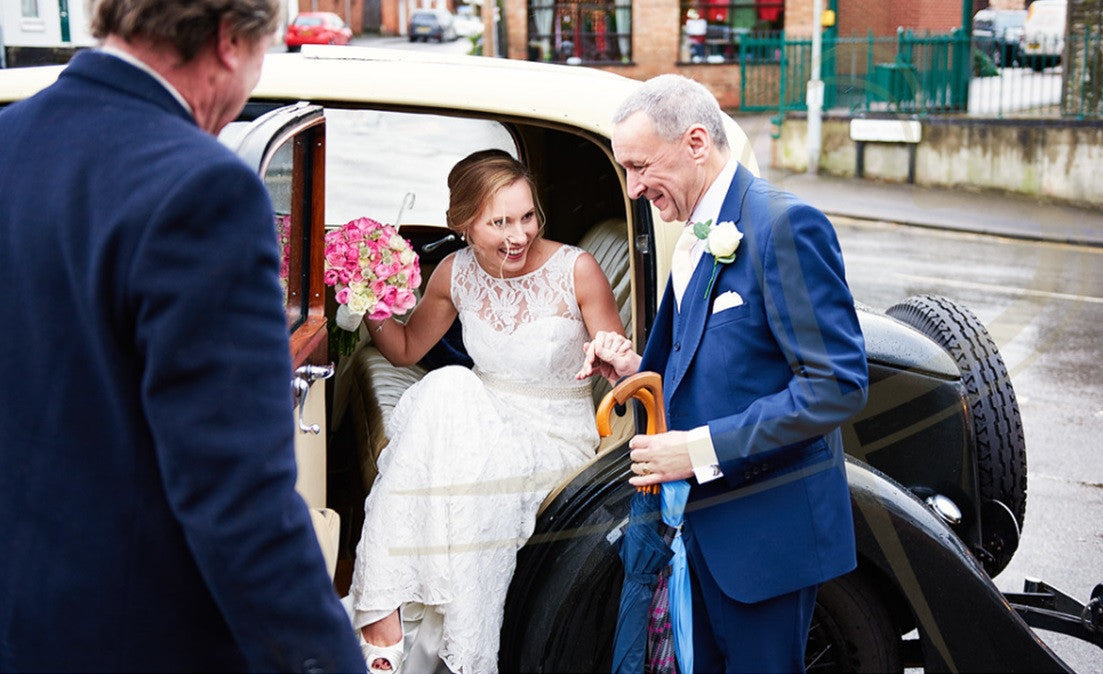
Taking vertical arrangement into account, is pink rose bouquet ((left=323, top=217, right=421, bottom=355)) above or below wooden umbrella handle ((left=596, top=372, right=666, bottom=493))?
above

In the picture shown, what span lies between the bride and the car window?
11.5 inches

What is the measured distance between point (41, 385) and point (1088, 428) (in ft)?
20.0

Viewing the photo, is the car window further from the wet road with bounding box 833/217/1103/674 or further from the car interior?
the wet road with bounding box 833/217/1103/674

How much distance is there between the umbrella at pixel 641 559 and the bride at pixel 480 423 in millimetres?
505

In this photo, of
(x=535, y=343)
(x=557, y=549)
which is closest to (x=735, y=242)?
(x=557, y=549)

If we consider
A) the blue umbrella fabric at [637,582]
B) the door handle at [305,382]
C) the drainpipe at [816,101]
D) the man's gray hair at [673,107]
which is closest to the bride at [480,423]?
the door handle at [305,382]

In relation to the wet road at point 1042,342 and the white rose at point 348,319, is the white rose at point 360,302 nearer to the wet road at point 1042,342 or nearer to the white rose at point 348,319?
the white rose at point 348,319

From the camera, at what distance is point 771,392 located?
249 centimetres

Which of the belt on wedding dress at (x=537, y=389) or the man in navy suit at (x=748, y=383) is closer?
the man in navy suit at (x=748, y=383)

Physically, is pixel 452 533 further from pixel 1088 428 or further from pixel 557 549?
pixel 1088 428

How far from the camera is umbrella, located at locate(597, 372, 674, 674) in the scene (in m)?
Result: 2.65

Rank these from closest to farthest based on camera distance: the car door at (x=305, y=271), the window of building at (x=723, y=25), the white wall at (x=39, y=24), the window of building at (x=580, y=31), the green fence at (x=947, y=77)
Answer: the car door at (x=305, y=271) → the white wall at (x=39, y=24) → the green fence at (x=947, y=77) → the window of building at (x=723, y=25) → the window of building at (x=580, y=31)

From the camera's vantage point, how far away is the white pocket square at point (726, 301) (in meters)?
2.45

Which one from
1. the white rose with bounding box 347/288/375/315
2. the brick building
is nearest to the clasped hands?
the white rose with bounding box 347/288/375/315
